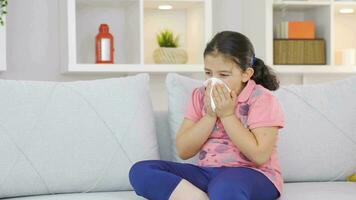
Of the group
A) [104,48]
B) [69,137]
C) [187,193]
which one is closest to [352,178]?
[187,193]

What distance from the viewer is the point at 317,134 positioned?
2.14 metres

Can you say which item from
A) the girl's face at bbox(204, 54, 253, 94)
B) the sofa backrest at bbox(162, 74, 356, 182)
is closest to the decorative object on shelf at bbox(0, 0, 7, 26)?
the sofa backrest at bbox(162, 74, 356, 182)

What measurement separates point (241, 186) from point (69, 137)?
24.0 inches

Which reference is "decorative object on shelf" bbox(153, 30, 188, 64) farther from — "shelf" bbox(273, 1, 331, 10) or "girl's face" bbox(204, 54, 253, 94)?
"girl's face" bbox(204, 54, 253, 94)

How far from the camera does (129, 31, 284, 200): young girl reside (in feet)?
5.70

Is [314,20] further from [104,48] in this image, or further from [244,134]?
[244,134]

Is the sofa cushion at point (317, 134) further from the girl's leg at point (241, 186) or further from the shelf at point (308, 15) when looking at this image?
the shelf at point (308, 15)

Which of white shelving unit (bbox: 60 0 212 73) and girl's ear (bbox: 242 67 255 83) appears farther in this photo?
white shelving unit (bbox: 60 0 212 73)

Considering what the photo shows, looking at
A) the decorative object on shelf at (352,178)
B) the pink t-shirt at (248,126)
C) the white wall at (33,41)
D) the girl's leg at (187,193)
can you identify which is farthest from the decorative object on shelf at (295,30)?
the girl's leg at (187,193)

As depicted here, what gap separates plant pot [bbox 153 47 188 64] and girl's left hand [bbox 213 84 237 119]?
49.3 inches

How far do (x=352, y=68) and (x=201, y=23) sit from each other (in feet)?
2.72

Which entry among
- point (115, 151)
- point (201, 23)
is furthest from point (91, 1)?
point (115, 151)

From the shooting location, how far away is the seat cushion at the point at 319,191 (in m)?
1.82

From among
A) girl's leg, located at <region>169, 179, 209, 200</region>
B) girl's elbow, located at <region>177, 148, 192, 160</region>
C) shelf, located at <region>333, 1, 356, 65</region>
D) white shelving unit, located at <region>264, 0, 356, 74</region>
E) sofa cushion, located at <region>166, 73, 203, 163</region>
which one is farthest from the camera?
shelf, located at <region>333, 1, 356, 65</region>
